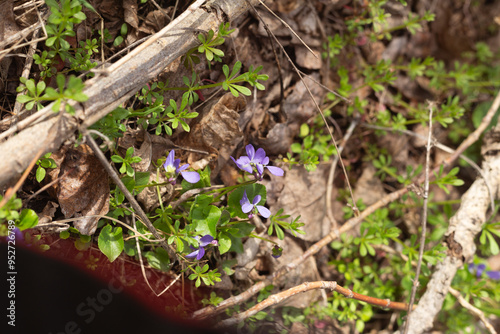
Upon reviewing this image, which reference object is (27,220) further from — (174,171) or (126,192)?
(174,171)

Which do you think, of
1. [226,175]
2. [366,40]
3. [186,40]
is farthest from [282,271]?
[366,40]

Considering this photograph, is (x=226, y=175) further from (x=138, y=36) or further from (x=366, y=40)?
(x=366, y=40)

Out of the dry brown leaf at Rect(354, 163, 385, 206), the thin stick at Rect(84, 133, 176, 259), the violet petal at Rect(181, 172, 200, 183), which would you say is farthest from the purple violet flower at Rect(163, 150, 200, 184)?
the dry brown leaf at Rect(354, 163, 385, 206)

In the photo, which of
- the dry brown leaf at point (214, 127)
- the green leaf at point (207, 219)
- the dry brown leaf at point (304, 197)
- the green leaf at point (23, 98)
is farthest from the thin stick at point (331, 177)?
the green leaf at point (23, 98)

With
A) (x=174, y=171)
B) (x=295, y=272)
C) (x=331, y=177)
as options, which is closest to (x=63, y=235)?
(x=174, y=171)

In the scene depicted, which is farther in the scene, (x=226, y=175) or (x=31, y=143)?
(x=226, y=175)
